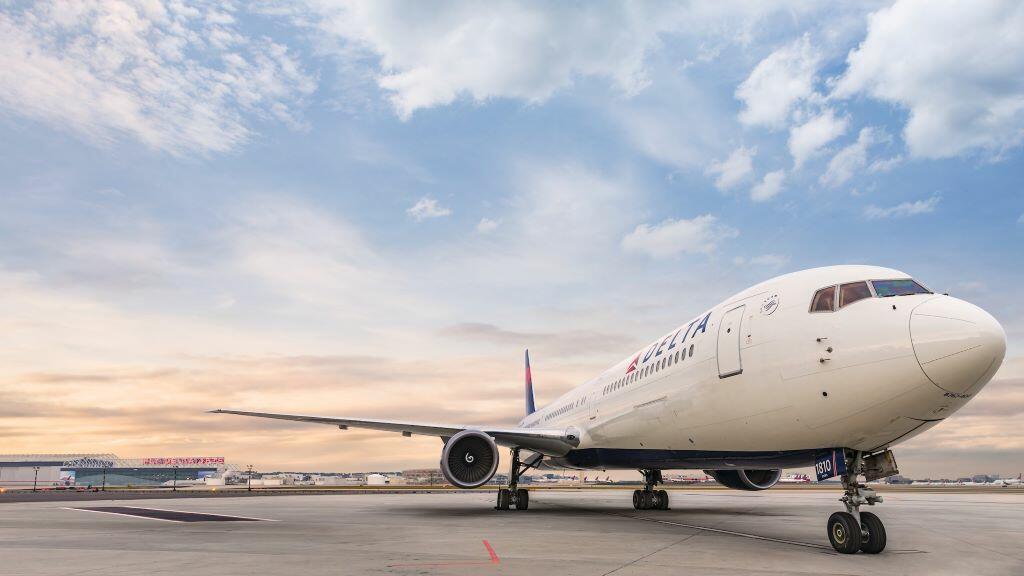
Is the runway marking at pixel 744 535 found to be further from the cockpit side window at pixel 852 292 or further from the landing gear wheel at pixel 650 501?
the landing gear wheel at pixel 650 501

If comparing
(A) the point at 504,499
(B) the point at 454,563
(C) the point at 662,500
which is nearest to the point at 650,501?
(C) the point at 662,500

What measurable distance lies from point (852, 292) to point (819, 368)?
128 centimetres

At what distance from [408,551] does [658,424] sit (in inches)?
264

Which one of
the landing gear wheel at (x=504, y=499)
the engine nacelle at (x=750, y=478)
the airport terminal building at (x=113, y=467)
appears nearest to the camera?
the engine nacelle at (x=750, y=478)

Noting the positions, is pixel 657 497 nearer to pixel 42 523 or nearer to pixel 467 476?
pixel 467 476

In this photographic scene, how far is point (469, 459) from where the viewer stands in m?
19.0

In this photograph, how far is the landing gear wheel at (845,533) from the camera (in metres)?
9.52

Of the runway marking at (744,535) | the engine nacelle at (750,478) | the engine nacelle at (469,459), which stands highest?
the engine nacelle at (469,459)

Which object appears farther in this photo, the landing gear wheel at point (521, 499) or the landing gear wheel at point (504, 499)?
the landing gear wheel at point (521, 499)

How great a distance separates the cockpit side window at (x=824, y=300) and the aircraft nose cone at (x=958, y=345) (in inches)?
51.1

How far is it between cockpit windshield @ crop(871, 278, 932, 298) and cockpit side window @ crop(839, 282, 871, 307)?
0.13 meters

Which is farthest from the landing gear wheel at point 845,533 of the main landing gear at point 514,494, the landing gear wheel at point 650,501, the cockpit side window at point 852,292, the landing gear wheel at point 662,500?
the landing gear wheel at point 650,501

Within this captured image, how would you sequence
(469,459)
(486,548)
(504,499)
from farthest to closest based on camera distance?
(504,499) < (469,459) < (486,548)

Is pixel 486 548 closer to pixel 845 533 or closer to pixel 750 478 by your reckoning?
pixel 845 533
